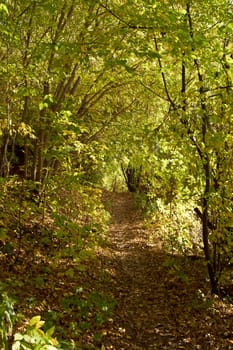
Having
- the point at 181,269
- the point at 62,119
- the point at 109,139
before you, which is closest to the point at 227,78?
the point at 62,119

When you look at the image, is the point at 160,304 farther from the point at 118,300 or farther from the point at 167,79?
the point at 167,79

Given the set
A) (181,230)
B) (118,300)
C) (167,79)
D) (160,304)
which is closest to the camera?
(118,300)

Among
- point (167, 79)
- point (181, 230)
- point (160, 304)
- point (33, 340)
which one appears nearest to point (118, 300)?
point (160, 304)

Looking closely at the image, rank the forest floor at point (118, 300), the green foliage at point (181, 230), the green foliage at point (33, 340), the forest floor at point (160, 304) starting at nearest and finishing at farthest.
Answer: the green foliage at point (33, 340) → the forest floor at point (118, 300) → the forest floor at point (160, 304) → the green foliage at point (181, 230)

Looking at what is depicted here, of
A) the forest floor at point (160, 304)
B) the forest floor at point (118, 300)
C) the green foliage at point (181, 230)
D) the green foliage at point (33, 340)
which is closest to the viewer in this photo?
the green foliage at point (33, 340)

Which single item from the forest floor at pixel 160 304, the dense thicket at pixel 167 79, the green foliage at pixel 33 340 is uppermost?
the dense thicket at pixel 167 79

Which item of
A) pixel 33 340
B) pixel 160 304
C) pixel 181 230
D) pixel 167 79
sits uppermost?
pixel 167 79

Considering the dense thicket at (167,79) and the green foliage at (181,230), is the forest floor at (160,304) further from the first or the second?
the dense thicket at (167,79)

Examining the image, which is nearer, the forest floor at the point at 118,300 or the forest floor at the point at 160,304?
the forest floor at the point at 118,300

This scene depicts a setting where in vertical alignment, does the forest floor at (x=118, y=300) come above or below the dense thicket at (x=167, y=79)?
below

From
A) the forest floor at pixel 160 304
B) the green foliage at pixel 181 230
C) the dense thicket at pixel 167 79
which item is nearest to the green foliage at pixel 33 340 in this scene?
the forest floor at pixel 160 304

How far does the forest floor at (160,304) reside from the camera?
→ 6.23m

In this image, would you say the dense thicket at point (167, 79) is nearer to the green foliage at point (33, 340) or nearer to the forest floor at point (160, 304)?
the forest floor at point (160, 304)

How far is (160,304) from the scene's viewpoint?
7.83m
